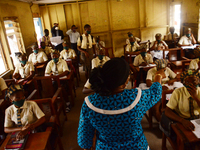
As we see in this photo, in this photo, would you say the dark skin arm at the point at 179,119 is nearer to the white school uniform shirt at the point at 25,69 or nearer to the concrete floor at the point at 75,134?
the concrete floor at the point at 75,134

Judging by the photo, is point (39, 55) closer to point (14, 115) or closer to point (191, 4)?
point (14, 115)

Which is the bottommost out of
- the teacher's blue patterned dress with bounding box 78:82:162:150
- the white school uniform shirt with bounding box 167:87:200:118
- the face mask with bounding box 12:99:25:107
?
the white school uniform shirt with bounding box 167:87:200:118

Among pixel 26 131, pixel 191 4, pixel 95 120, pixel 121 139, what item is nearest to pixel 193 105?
pixel 121 139

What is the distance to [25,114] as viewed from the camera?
2213mm

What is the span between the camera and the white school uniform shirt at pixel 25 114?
2.16 meters

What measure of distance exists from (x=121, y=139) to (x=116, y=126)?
14 centimetres

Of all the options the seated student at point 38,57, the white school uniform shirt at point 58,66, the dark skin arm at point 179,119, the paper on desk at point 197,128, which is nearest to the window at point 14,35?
the seated student at point 38,57

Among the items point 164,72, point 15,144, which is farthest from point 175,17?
point 15,144

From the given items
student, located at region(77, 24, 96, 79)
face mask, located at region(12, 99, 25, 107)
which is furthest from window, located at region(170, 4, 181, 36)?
face mask, located at region(12, 99, 25, 107)

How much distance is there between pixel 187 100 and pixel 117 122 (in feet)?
4.09

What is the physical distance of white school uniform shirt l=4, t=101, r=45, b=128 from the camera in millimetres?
2164

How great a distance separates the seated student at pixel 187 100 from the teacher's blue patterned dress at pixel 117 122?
87 centimetres

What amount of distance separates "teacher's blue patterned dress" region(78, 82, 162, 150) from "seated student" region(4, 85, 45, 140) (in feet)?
3.64

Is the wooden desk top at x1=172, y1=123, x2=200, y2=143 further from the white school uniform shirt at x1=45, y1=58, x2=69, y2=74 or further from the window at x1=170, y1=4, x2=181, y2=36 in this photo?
the window at x1=170, y1=4, x2=181, y2=36
